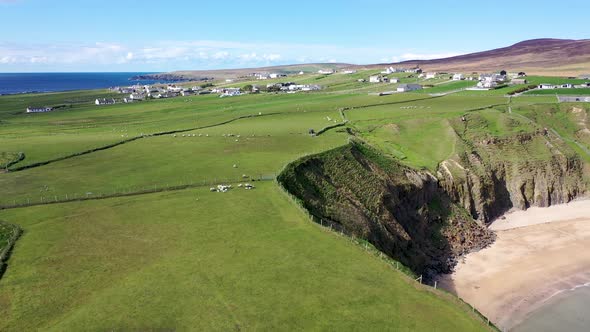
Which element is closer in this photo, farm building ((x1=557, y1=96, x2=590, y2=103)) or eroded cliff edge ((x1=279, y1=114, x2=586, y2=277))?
eroded cliff edge ((x1=279, y1=114, x2=586, y2=277))

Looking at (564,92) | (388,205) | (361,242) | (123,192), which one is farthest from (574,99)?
(123,192)

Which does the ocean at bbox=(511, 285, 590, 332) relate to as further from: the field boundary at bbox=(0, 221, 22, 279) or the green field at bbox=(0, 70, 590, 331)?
the field boundary at bbox=(0, 221, 22, 279)

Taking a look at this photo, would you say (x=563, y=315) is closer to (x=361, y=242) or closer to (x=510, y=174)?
(x=361, y=242)

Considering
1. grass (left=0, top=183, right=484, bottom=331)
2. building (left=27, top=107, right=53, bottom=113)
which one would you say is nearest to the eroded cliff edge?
grass (left=0, top=183, right=484, bottom=331)

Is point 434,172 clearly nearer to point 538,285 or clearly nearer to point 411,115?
point 538,285

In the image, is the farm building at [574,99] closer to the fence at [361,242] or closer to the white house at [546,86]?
the white house at [546,86]

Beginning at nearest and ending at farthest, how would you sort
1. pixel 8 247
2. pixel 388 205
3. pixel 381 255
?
pixel 8 247 < pixel 381 255 < pixel 388 205
